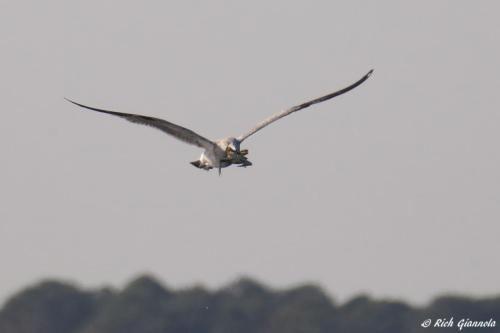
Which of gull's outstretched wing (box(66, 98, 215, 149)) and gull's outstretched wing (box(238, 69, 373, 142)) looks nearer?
gull's outstretched wing (box(66, 98, 215, 149))

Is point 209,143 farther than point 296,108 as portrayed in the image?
No

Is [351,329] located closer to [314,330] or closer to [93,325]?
[314,330]

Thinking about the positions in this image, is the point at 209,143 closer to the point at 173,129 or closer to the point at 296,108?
the point at 173,129

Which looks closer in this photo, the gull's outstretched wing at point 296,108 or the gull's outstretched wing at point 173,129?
the gull's outstretched wing at point 173,129

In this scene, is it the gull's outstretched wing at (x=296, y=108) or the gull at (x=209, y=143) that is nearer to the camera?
the gull at (x=209, y=143)

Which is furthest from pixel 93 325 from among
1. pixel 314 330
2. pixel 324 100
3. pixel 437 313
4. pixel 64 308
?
pixel 324 100

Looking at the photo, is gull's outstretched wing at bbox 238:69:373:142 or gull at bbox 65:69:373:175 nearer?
gull at bbox 65:69:373:175

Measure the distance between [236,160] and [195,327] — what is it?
2225 cm

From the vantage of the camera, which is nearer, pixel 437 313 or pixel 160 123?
pixel 160 123

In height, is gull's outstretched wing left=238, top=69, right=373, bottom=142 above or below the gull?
above

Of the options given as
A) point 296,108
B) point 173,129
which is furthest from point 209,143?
point 296,108

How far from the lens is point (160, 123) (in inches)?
1430

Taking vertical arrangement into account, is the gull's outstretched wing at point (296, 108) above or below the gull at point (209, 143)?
above

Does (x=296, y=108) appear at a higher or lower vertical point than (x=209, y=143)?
higher
